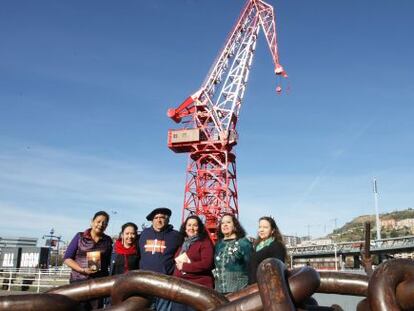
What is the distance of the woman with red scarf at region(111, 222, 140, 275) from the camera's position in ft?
14.4

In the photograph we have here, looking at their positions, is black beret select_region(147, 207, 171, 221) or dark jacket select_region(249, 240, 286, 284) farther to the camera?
black beret select_region(147, 207, 171, 221)

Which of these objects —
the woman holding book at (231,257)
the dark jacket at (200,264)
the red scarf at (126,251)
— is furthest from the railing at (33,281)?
the woman holding book at (231,257)

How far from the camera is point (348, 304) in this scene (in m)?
4.23

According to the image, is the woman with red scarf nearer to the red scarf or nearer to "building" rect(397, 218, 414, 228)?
the red scarf

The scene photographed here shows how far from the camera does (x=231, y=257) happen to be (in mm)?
3812

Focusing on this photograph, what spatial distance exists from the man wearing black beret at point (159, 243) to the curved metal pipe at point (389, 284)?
122 inches

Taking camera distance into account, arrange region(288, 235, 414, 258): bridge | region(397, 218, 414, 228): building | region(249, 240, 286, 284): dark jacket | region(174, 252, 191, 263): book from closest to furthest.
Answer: region(249, 240, 286, 284): dark jacket
region(174, 252, 191, 263): book
region(288, 235, 414, 258): bridge
region(397, 218, 414, 228): building

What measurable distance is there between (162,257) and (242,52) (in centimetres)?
3413

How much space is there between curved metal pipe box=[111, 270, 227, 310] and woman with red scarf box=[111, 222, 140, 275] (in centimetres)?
299

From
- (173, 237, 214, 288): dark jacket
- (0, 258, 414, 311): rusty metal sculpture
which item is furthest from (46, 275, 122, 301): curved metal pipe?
(173, 237, 214, 288): dark jacket

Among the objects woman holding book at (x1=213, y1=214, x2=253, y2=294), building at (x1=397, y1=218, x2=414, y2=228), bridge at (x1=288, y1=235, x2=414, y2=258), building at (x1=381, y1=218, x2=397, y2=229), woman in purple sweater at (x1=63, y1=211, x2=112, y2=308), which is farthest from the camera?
building at (x1=381, y1=218, x2=397, y2=229)

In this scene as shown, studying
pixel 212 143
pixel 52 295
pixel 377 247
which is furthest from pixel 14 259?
pixel 377 247

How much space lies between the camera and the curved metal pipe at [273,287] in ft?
3.75

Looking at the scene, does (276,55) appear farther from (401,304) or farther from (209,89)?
(401,304)
